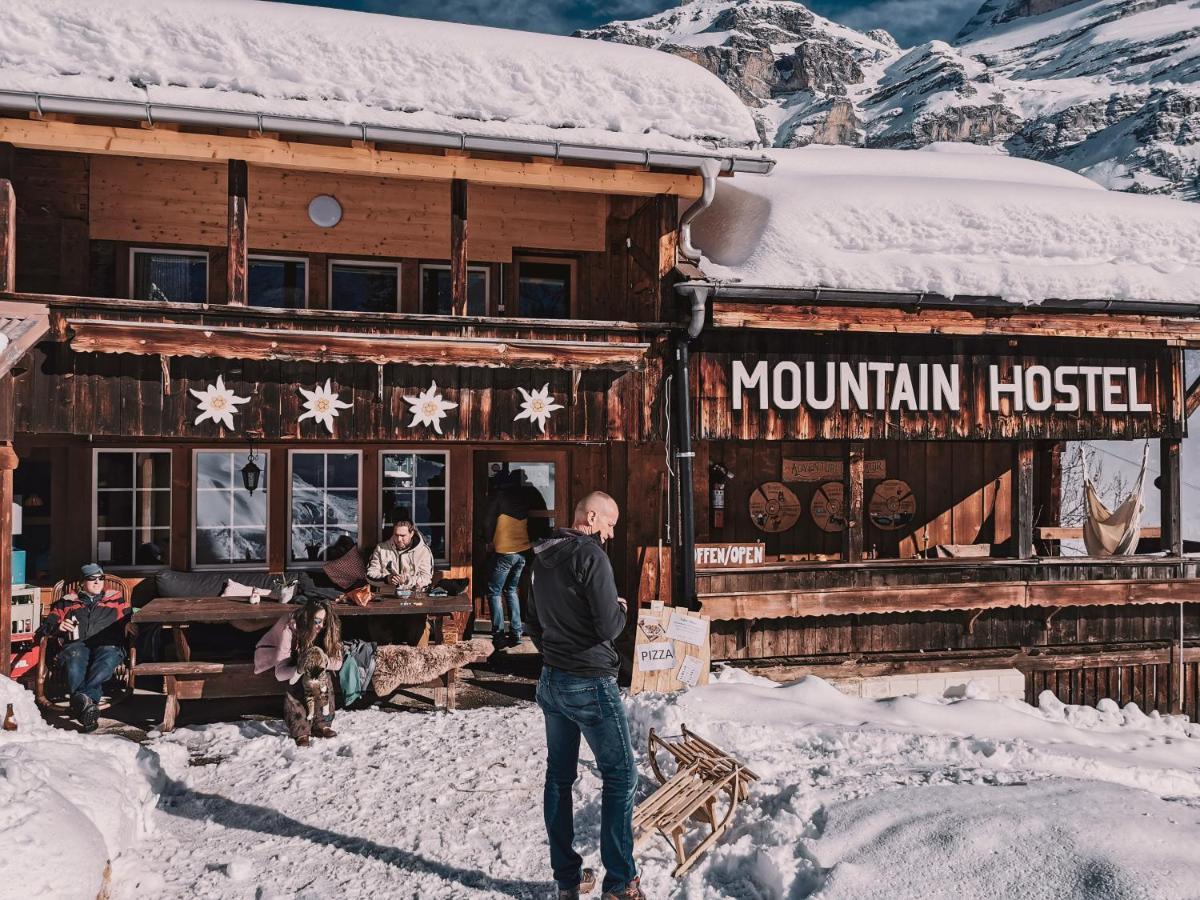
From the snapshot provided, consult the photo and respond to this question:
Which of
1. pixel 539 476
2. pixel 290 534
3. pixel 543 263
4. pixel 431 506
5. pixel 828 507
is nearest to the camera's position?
pixel 290 534

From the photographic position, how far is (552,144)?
8.06 m

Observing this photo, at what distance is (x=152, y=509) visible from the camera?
9664 mm

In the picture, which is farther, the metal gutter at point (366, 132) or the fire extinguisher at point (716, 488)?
the fire extinguisher at point (716, 488)

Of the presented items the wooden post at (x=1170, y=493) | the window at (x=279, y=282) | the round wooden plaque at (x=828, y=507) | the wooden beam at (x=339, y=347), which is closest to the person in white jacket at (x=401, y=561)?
the wooden beam at (x=339, y=347)

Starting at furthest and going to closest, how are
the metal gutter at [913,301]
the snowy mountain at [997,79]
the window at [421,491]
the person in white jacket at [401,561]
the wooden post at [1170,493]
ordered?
the snowy mountain at [997,79] → the wooden post at [1170,493] → the window at [421,491] → the metal gutter at [913,301] → the person in white jacket at [401,561]

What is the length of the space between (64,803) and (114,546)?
6.29 m

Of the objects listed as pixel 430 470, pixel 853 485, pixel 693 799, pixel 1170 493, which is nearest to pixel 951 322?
pixel 853 485

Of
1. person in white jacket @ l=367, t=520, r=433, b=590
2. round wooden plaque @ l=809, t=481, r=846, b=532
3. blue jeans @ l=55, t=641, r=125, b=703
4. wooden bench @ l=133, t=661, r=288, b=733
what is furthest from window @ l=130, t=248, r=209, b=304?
round wooden plaque @ l=809, t=481, r=846, b=532

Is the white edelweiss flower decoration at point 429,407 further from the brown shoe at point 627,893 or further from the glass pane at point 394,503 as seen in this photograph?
the brown shoe at point 627,893

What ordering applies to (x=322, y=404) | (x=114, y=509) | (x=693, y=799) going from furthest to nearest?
(x=114, y=509) < (x=322, y=404) < (x=693, y=799)

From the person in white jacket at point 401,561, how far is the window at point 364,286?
3108 mm

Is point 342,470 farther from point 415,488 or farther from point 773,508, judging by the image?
point 773,508

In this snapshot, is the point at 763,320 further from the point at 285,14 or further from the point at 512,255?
Result: the point at 285,14

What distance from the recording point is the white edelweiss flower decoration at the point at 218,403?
7691 millimetres
